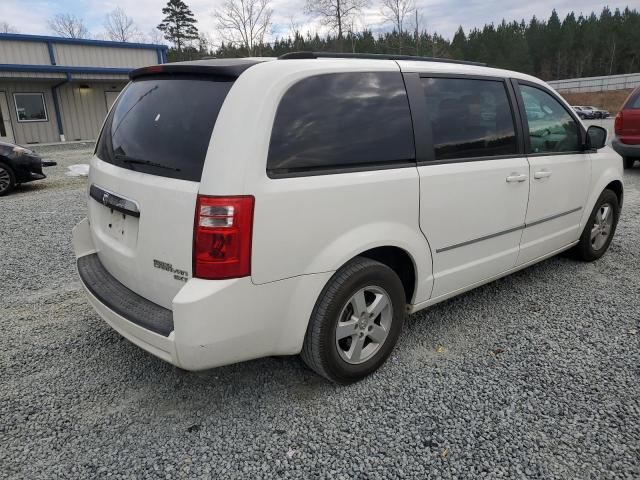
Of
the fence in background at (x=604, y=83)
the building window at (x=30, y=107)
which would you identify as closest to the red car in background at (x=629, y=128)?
the building window at (x=30, y=107)

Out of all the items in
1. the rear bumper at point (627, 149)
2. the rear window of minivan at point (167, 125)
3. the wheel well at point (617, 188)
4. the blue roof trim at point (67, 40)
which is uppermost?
the blue roof trim at point (67, 40)

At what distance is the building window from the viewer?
Answer: 20.0 m

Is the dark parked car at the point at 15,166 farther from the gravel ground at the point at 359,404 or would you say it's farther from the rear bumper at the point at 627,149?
the rear bumper at the point at 627,149

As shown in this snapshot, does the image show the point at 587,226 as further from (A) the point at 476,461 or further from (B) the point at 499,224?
(A) the point at 476,461

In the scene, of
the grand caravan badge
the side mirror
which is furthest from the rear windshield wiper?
the side mirror

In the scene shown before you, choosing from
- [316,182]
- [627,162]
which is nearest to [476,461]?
[316,182]

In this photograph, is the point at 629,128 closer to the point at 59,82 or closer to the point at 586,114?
the point at 59,82

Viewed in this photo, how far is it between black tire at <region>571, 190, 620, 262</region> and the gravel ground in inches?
31.5

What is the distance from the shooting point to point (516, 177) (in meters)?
3.40

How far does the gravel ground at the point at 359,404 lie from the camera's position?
220cm

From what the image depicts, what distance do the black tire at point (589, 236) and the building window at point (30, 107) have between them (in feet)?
73.3

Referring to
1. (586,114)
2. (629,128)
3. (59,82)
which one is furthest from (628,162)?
(586,114)

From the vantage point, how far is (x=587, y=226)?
4.48 m

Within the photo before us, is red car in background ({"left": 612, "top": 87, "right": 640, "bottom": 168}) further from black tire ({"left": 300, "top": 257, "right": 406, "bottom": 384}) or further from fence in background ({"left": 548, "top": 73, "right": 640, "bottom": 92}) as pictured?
fence in background ({"left": 548, "top": 73, "right": 640, "bottom": 92})
